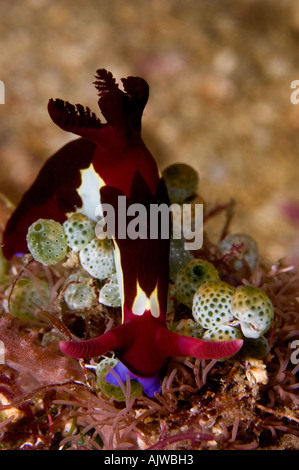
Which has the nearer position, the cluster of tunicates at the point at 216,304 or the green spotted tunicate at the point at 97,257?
the cluster of tunicates at the point at 216,304

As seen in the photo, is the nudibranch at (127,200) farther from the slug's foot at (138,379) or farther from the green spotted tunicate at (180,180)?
the green spotted tunicate at (180,180)

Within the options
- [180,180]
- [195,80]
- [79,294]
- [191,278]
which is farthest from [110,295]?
[195,80]

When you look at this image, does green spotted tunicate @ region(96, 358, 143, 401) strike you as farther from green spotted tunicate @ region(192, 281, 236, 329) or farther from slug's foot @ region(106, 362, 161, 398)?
green spotted tunicate @ region(192, 281, 236, 329)

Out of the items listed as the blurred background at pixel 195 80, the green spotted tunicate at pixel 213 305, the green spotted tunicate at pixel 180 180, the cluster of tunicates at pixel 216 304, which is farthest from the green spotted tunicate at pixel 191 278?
the blurred background at pixel 195 80

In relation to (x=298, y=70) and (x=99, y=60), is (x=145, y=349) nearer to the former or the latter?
(x=99, y=60)

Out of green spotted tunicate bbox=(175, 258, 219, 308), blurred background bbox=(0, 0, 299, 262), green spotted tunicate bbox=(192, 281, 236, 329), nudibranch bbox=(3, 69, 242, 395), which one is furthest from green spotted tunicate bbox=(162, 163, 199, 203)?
blurred background bbox=(0, 0, 299, 262)

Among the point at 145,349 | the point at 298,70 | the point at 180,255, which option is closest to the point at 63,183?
the point at 180,255
